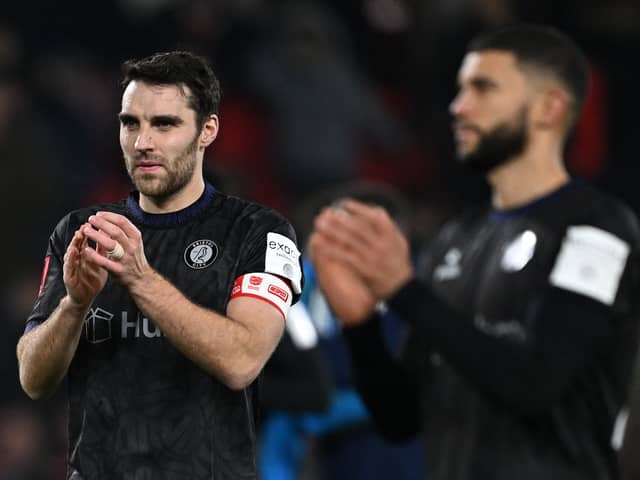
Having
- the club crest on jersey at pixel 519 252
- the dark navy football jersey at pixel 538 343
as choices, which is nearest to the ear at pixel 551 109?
the dark navy football jersey at pixel 538 343

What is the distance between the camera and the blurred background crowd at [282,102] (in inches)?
294

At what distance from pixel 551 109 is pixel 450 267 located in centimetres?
57

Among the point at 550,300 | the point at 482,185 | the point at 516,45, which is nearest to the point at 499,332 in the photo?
the point at 550,300

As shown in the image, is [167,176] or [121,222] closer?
[121,222]

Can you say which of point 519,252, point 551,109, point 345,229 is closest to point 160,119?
point 345,229

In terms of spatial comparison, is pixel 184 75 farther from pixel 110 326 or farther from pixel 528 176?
pixel 528 176

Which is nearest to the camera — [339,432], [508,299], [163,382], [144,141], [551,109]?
[144,141]

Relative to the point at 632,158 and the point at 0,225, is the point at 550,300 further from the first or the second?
the point at 632,158

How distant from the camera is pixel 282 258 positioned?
273cm

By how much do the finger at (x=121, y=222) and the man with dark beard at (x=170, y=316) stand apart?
7 centimetres

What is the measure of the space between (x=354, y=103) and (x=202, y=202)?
21.2 feet

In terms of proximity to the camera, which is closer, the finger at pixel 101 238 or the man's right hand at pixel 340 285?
the finger at pixel 101 238

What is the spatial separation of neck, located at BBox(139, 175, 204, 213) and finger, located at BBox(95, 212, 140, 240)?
8.1 inches

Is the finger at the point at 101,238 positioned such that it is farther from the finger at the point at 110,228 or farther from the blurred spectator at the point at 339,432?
the blurred spectator at the point at 339,432
